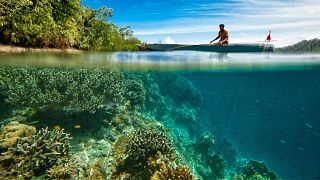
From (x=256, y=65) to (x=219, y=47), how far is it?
7.41 metres

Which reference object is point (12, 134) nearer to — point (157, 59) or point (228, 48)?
point (157, 59)

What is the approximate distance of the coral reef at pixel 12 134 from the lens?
812 cm

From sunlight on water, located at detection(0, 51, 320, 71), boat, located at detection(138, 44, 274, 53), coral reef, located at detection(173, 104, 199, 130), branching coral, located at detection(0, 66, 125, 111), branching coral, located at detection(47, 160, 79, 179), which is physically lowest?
coral reef, located at detection(173, 104, 199, 130)

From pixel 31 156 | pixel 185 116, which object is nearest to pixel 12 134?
pixel 31 156

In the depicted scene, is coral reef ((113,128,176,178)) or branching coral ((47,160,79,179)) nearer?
branching coral ((47,160,79,179))

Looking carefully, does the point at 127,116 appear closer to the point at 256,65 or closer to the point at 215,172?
the point at 215,172

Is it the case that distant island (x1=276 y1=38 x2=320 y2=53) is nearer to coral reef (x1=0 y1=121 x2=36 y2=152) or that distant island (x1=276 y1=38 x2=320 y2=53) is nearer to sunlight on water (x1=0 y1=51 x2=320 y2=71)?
sunlight on water (x1=0 y1=51 x2=320 y2=71)

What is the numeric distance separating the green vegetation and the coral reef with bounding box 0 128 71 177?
867cm

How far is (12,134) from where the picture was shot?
850 centimetres

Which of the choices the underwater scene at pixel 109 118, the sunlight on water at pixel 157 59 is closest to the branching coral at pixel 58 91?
the underwater scene at pixel 109 118

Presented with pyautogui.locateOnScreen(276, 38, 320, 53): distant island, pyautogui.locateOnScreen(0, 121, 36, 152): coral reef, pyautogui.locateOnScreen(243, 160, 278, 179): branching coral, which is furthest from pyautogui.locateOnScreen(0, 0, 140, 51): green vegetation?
pyautogui.locateOnScreen(243, 160, 278, 179): branching coral

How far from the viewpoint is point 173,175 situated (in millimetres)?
7230

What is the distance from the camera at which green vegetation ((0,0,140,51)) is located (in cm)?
1441

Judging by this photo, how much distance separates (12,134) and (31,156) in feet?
4.82
